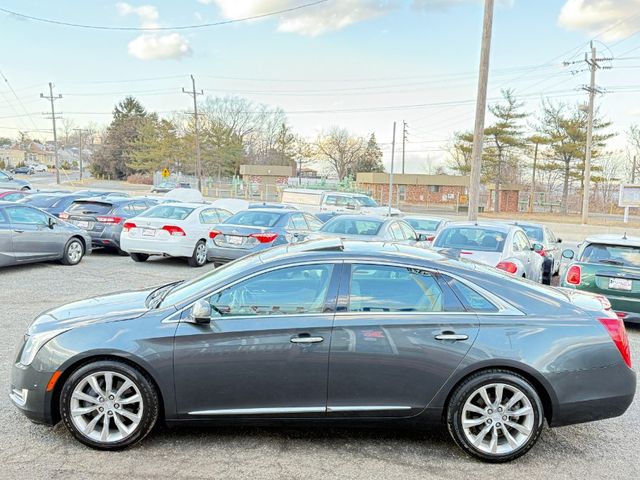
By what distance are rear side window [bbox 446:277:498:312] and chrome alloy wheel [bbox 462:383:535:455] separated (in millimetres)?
532

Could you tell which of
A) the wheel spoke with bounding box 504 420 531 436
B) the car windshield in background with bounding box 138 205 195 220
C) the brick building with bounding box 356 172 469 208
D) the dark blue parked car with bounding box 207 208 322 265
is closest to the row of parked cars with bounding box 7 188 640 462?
the wheel spoke with bounding box 504 420 531 436

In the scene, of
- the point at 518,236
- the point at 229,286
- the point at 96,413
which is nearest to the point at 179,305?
the point at 229,286

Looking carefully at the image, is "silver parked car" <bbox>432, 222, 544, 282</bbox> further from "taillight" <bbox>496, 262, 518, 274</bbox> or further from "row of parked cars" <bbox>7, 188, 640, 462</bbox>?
"row of parked cars" <bbox>7, 188, 640, 462</bbox>

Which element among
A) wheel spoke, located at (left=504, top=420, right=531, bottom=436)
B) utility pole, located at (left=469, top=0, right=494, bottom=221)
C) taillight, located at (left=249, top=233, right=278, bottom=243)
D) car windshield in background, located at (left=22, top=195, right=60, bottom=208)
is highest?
utility pole, located at (left=469, top=0, right=494, bottom=221)

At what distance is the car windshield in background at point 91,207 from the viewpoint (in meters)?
13.4

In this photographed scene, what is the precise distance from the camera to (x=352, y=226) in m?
11.6

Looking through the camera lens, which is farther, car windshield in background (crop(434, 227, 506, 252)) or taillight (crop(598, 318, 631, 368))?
car windshield in background (crop(434, 227, 506, 252))

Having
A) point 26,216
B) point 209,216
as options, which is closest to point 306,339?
point 26,216

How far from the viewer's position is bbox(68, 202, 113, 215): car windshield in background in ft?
44.1

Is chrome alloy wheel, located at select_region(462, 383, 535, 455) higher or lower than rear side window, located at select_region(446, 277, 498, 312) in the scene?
lower

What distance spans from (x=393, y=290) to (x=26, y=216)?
945 cm

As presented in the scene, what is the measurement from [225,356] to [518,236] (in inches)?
282

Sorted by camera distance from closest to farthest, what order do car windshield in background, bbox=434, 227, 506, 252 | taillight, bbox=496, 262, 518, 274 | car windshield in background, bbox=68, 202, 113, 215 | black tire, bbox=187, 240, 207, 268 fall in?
taillight, bbox=496, 262, 518, 274 → car windshield in background, bbox=434, 227, 506, 252 → black tire, bbox=187, 240, 207, 268 → car windshield in background, bbox=68, 202, 113, 215

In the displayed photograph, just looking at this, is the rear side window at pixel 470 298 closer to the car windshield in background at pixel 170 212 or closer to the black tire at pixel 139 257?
the car windshield in background at pixel 170 212
